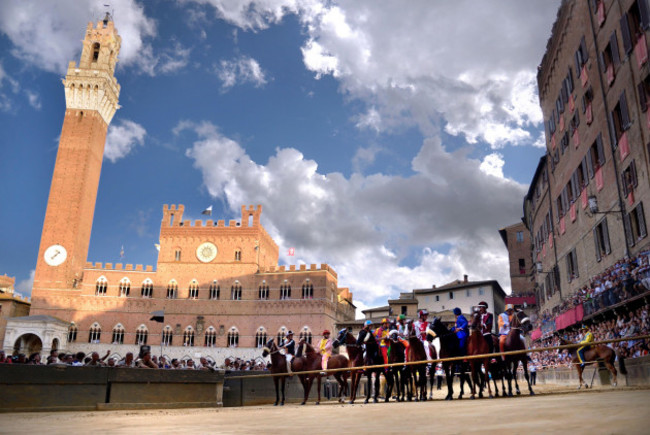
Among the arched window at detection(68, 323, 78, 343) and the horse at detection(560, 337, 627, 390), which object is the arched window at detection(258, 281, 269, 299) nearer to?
the arched window at detection(68, 323, 78, 343)

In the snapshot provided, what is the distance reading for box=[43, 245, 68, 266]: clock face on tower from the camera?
5616cm

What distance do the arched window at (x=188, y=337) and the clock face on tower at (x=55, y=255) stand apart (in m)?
16.2

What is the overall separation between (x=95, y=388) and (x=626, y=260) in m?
19.1

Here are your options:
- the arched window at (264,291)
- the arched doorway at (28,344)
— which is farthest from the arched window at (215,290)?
the arched doorway at (28,344)

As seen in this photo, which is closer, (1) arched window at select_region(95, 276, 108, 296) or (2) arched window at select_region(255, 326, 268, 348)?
(2) arched window at select_region(255, 326, 268, 348)

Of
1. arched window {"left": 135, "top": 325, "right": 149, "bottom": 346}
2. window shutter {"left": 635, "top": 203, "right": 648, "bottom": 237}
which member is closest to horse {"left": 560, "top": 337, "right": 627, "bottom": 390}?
window shutter {"left": 635, "top": 203, "right": 648, "bottom": 237}

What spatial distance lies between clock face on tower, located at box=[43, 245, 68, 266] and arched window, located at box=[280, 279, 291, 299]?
2463 cm

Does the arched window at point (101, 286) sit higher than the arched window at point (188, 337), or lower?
higher

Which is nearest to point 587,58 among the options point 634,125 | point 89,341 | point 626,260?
point 634,125

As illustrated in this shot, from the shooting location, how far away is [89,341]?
53.8 metres

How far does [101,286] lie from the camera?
56.2 metres

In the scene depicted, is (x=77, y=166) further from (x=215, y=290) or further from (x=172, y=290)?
(x=215, y=290)

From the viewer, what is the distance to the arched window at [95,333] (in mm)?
54000

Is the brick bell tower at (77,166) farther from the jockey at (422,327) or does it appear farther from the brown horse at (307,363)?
the jockey at (422,327)
